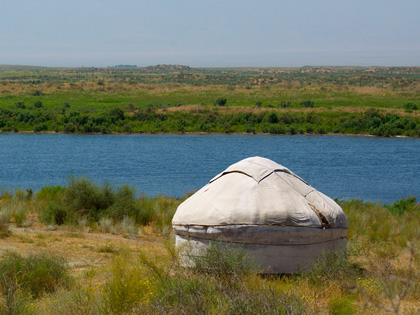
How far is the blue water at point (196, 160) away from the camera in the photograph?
2505cm

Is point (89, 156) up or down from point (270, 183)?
down

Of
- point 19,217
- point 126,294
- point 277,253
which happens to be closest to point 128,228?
point 19,217

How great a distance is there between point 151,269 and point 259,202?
2.22 m

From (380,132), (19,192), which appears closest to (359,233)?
(19,192)

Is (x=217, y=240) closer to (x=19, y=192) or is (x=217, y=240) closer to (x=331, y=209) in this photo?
(x=331, y=209)

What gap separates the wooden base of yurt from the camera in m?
8.59

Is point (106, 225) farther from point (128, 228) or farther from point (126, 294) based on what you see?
point (126, 294)

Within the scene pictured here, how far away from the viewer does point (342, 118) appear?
45469mm

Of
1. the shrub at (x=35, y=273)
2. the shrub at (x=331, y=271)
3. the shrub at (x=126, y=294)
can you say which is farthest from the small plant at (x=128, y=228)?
the shrub at (x=126, y=294)

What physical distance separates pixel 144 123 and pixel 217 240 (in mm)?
36788

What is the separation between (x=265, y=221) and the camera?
8.55m

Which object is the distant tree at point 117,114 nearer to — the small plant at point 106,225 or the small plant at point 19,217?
the small plant at point 19,217

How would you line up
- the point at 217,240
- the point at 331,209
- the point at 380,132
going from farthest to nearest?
the point at 380,132, the point at 331,209, the point at 217,240

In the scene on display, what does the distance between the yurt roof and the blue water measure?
1224 centimetres
